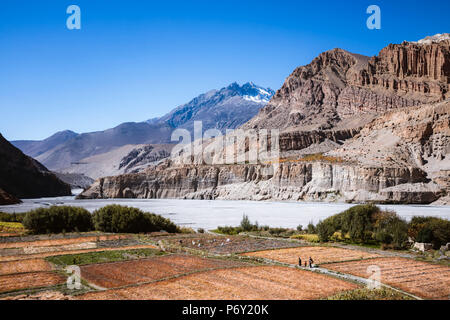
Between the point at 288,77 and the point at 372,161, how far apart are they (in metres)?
98.6

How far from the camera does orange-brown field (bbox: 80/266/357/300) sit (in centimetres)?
1409

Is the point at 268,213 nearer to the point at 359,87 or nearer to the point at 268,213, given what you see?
the point at 268,213

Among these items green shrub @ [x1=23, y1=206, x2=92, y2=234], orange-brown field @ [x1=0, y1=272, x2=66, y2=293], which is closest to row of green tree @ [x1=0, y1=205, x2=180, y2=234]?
green shrub @ [x1=23, y1=206, x2=92, y2=234]

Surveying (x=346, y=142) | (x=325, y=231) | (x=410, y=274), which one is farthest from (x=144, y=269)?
(x=346, y=142)

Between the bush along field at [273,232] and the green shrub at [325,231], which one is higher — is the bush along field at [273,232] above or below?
below

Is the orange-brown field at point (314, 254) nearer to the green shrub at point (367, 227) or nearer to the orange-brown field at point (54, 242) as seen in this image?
the green shrub at point (367, 227)

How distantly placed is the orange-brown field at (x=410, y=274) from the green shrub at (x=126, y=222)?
20.2m

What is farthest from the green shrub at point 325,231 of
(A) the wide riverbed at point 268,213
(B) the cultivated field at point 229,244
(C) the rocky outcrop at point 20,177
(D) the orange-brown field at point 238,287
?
(C) the rocky outcrop at point 20,177

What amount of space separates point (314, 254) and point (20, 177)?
111 meters

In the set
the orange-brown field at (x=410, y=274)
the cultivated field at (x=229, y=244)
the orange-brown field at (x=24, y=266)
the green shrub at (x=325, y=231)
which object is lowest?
the cultivated field at (x=229, y=244)

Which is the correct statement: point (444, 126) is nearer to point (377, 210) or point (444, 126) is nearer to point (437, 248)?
point (377, 210)

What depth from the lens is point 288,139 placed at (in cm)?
11862

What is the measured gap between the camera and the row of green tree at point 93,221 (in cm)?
3575

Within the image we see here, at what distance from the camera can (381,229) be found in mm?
29188
